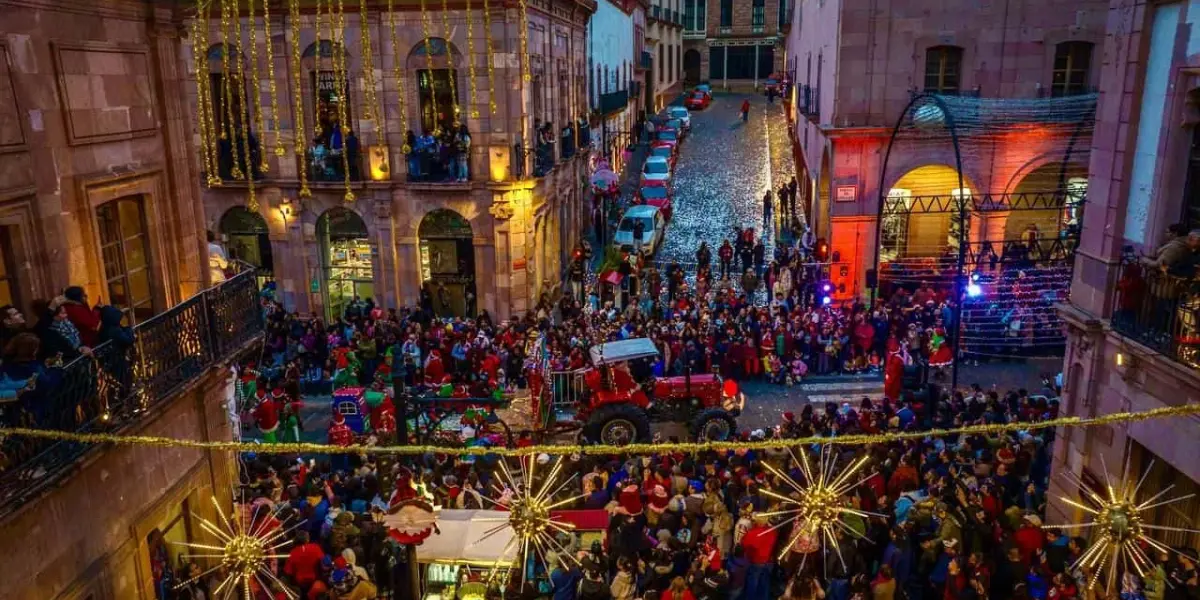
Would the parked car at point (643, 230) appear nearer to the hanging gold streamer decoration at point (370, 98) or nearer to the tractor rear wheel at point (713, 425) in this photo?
the hanging gold streamer decoration at point (370, 98)

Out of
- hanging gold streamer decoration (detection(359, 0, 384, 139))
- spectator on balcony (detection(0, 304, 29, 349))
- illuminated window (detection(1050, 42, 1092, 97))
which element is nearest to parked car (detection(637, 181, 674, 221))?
hanging gold streamer decoration (detection(359, 0, 384, 139))

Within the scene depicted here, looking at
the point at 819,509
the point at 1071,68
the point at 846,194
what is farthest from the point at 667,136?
the point at 819,509

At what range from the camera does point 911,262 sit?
2559 centimetres

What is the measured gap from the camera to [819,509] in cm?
989

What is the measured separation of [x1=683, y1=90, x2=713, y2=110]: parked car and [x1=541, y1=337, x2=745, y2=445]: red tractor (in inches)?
2014

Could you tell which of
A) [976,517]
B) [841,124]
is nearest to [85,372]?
[976,517]

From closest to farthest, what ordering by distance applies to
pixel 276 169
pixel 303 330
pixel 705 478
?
pixel 705 478, pixel 303 330, pixel 276 169

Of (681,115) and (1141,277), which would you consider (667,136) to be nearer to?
(681,115)

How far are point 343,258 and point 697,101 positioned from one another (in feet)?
150

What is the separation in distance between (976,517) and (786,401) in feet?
27.3

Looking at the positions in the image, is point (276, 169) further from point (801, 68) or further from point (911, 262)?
point (801, 68)

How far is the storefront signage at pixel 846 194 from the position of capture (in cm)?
2525

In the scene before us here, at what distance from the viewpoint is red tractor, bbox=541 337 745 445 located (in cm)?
1628

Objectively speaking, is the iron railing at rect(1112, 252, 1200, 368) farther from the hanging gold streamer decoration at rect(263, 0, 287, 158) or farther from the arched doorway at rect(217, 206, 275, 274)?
the arched doorway at rect(217, 206, 275, 274)
